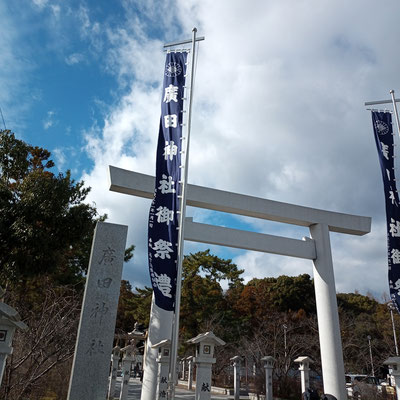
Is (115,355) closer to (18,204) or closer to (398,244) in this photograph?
(18,204)

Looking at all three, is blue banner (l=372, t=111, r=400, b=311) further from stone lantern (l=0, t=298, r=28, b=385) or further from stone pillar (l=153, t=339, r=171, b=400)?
stone lantern (l=0, t=298, r=28, b=385)

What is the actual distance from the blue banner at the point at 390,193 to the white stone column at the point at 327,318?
2.26 meters

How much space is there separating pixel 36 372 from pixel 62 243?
3.91 meters

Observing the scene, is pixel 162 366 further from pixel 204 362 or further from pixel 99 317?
pixel 99 317

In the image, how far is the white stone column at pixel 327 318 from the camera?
9914 millimetres

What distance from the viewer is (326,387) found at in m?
10.0

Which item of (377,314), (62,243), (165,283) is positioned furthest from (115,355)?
(377,314)

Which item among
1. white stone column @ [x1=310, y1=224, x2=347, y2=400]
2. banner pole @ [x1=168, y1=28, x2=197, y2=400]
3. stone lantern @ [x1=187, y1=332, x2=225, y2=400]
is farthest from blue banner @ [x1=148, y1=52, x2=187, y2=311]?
white stone column @ [x1=310, y1=224, x2=347, y2=400]

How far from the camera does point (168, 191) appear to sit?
23.6 feet

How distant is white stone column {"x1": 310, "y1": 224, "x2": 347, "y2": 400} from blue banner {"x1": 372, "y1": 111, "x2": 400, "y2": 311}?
2.26 metres

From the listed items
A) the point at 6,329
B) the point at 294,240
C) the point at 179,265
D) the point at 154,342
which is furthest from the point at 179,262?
the point at 294,240

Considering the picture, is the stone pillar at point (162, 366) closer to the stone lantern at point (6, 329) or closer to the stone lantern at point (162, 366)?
the stone lantern at point (162, 366)

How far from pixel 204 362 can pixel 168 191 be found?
14.6ft

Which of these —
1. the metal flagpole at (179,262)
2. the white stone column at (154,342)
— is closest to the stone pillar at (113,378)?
the white stone column at (154,342)
